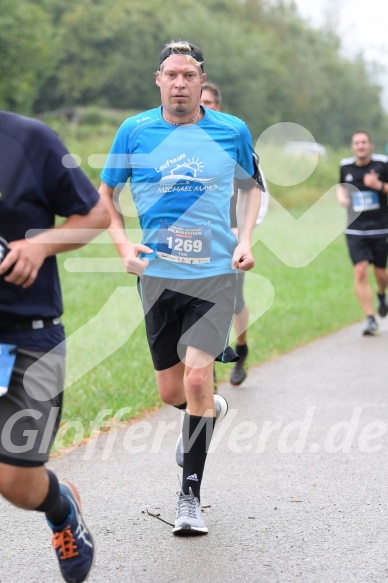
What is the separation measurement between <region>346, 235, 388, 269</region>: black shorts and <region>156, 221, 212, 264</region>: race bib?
7.42 meters

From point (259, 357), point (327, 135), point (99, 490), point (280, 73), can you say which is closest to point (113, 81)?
point (280, 73)

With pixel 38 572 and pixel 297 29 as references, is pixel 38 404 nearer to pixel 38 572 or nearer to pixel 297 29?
pixel 38 572

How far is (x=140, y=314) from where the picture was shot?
532 inches

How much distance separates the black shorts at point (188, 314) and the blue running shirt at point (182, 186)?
0.06 meters

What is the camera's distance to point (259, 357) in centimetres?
1091

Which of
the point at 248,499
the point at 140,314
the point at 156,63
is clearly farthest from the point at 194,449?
the point at 156,63

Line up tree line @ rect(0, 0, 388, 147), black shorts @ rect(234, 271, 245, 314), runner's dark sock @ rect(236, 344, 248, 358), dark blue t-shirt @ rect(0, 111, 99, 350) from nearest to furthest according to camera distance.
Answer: dark blue t-shirt @ rect(0, 111, 99, 350)
black shorts @ rect(234, 271, 245, 314)
runner's dark sock @ rect(236, 344, 248, 358)
tree line @ rect(0, 0, 388, 147)

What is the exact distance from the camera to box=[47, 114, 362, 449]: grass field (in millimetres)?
8438

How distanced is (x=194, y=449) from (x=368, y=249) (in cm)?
786

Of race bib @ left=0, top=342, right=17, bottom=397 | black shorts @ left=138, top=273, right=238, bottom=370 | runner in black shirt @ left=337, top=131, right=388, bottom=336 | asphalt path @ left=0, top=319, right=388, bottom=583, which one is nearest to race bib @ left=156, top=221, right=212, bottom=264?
black shorts @ left=138, top=273, right=238, bottom=370

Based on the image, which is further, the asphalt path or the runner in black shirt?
the runner in black shirt

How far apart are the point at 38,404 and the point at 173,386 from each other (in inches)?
70.7

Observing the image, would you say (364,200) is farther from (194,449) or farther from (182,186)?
(194,449)

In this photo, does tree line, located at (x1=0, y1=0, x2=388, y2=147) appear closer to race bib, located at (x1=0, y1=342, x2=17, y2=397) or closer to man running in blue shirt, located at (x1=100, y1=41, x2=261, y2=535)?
man running in blue shirt, located at (x1=100, y1=41, x2=261, y2=535)
